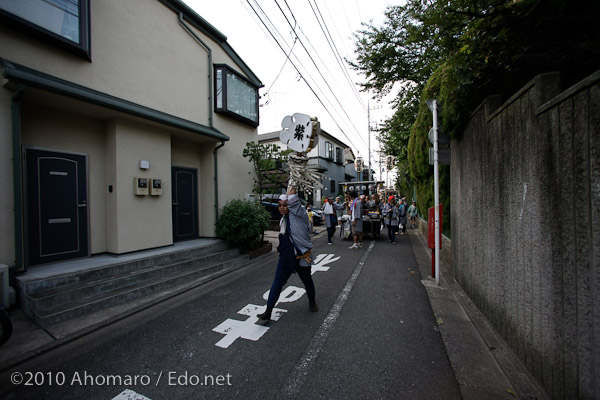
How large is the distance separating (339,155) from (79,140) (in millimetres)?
24596

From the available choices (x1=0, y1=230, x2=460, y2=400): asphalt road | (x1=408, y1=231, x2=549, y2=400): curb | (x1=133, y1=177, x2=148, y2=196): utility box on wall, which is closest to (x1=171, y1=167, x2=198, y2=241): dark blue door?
(x1=133, y1=177, x2=148, y2=196): utility box on wall

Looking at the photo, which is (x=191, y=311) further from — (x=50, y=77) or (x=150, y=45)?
(x=150, y=45)

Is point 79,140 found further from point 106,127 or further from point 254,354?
point 254,354

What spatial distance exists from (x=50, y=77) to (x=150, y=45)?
253cm

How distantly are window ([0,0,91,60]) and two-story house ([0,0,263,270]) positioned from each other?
17 millimetres

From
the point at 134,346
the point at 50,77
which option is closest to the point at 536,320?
the point at 134,346

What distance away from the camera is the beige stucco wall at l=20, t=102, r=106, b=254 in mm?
4707

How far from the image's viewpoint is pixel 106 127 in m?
5.69

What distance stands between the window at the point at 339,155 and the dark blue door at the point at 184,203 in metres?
20.6

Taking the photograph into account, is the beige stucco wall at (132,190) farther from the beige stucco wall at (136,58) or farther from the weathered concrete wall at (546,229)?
the weathered concrete wall at (546,229)

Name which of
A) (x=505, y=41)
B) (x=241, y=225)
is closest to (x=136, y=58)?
(x=241, y=225)

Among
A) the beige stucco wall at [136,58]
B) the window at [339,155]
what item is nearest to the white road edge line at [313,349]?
the beige stucco wall at [136,58]

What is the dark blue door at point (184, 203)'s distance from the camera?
7.26 metres

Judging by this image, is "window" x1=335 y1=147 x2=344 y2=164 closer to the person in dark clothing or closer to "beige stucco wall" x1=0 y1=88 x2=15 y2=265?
the person in dark clothing
